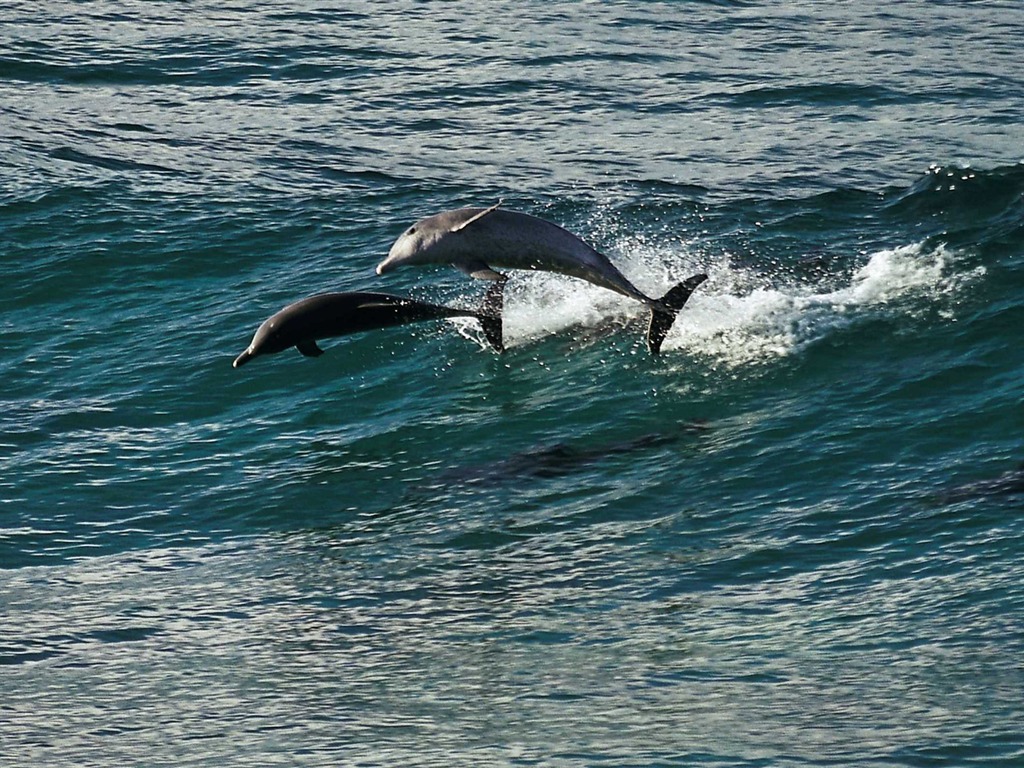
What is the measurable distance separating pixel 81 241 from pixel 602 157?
20.0ft

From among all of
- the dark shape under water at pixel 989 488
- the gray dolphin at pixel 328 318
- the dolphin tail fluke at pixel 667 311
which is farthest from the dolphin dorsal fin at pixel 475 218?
the dark shape under water at pixel 989 488

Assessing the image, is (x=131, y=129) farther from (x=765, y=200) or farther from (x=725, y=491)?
(x=725, y=491)

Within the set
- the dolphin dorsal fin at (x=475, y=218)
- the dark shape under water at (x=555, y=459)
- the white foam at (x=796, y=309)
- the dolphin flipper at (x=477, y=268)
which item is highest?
the dolphin dorsal fin at (x=475, y=218)

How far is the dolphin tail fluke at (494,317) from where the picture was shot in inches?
581

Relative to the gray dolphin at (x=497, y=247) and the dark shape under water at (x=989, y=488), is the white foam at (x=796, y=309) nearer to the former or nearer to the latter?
the gray dolphin at (x=497, y=247)

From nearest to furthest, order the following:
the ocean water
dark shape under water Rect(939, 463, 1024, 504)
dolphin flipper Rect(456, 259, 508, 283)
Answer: the ocean water < dark shape under water Rect(939, 463, 1024, 504) < dolphin flipper Rect(456, 259, 508, 283)

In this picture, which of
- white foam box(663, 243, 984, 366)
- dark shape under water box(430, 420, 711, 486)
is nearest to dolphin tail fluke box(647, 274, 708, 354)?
white foam box(663, 243, 984, 366)

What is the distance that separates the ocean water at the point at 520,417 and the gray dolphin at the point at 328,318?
36.4 inches

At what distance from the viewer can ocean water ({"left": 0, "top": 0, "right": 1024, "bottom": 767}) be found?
9.10 metres

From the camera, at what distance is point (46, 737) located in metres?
9.00

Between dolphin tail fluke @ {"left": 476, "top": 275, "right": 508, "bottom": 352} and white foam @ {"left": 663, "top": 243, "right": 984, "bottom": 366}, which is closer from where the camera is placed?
white foam @ {"left": 663, "top": 243, "right": 984, "bottom": 366}

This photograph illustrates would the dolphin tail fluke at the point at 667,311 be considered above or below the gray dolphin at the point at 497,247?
below

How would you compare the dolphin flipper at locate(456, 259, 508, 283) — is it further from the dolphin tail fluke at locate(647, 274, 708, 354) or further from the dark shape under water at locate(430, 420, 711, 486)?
the dolphin tail fluke at locate(647, 274, 708, 354)

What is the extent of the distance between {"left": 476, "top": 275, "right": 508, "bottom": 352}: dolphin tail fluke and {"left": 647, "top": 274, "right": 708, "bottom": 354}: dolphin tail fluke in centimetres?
128
